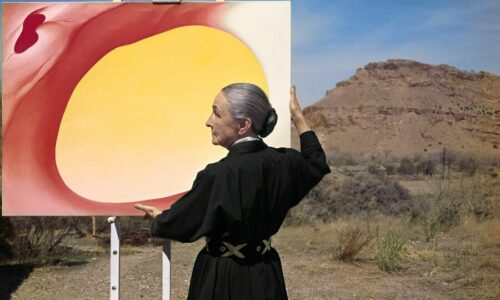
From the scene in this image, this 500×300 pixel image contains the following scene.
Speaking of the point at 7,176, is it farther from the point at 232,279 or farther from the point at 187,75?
the point at 232,279

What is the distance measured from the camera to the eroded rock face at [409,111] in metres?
28.6

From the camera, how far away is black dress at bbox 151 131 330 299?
160 cm

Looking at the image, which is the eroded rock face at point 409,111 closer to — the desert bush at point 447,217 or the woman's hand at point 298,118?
the desert bush at point 447,217

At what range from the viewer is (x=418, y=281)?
627 cm

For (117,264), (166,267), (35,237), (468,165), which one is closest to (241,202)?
(166,267)

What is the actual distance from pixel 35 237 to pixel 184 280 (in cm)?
230

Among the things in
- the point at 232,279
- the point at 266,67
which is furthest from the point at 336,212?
the point at 232,279

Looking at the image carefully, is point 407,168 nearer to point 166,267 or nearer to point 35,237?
point 35,237

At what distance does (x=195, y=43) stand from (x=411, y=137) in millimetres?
27731

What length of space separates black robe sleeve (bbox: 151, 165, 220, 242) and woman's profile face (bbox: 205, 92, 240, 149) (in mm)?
122

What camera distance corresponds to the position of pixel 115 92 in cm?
269

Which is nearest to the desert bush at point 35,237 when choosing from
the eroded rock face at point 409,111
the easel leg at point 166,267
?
the easel leg at point 166,267

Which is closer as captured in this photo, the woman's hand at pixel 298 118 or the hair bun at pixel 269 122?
the hair bun at pixel 269 122

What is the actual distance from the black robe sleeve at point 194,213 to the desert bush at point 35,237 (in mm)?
5670
